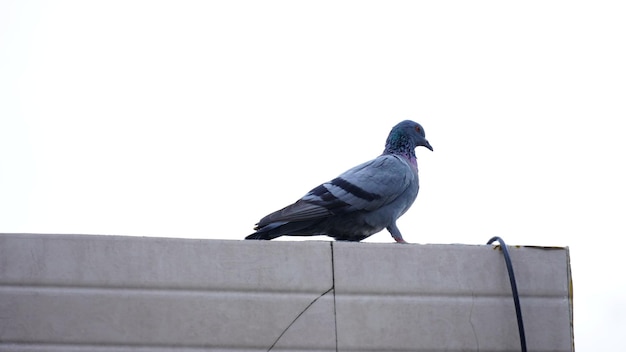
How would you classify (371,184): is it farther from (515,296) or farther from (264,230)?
(515,296)

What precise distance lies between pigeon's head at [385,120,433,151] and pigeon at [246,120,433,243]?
11.7 inches

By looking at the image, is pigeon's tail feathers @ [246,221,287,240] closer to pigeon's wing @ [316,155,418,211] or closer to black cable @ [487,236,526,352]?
pigeon's wing @ [316,155,418,211]

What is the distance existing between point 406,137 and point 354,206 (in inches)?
38.9

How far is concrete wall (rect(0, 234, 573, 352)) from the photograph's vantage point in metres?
4.34

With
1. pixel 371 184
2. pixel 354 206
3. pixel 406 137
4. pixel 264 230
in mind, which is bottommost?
pixel 264 230

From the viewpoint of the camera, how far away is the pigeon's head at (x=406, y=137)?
639 centimetres

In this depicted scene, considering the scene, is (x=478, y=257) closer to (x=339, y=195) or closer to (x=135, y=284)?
(x=339, y=195)

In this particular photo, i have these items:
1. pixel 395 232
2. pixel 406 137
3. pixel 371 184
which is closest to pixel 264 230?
pixel 371 184

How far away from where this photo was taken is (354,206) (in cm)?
567

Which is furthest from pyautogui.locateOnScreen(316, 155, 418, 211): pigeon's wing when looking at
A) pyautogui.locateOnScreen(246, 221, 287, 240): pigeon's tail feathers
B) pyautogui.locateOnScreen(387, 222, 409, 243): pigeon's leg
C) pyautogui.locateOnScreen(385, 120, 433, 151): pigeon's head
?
pyautogui.locateOnScreen(385, 120, 433, 151): pigeon's head

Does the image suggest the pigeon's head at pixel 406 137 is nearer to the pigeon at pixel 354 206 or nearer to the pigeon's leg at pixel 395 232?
the pigeon at pixel 354 206

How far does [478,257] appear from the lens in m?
4.78

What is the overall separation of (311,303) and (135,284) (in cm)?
87

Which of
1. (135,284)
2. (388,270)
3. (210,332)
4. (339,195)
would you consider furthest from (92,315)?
(339,195)
